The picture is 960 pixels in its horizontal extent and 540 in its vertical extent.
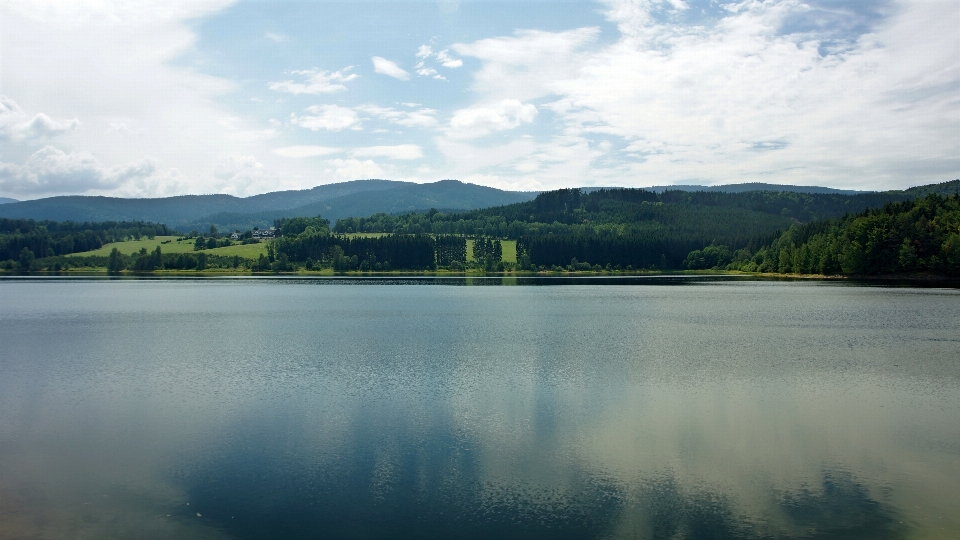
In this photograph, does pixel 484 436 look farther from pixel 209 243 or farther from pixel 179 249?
pixel 209 243

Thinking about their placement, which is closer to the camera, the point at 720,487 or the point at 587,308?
the point at 720,487

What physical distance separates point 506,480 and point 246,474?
614 centimetres

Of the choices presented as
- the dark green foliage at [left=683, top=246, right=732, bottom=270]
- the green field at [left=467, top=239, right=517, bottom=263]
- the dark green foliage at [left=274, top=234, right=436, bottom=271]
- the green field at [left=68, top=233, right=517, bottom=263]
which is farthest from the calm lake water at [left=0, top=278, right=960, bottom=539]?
the green field at [left=68, top=233, right=517, bottom=263]

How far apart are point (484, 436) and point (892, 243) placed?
3869 inches

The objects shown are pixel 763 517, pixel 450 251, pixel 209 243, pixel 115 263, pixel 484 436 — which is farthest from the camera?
pixel 209 243

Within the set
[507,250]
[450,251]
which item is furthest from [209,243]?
[507,250]

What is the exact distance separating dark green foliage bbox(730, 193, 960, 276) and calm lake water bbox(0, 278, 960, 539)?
62.2 meters

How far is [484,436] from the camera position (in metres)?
18.0

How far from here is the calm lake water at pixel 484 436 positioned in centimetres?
1282

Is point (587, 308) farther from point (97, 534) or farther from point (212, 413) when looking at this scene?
point (97, 534)

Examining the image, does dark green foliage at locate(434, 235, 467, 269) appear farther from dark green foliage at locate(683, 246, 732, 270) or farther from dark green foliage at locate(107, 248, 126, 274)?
dark green foliage at locate(107, 248, 126, 274)

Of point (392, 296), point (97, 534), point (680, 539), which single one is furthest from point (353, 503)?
point (392, 296)

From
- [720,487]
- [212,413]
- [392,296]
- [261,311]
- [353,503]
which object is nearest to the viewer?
[353,503]

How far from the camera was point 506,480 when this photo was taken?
47.8 feet
